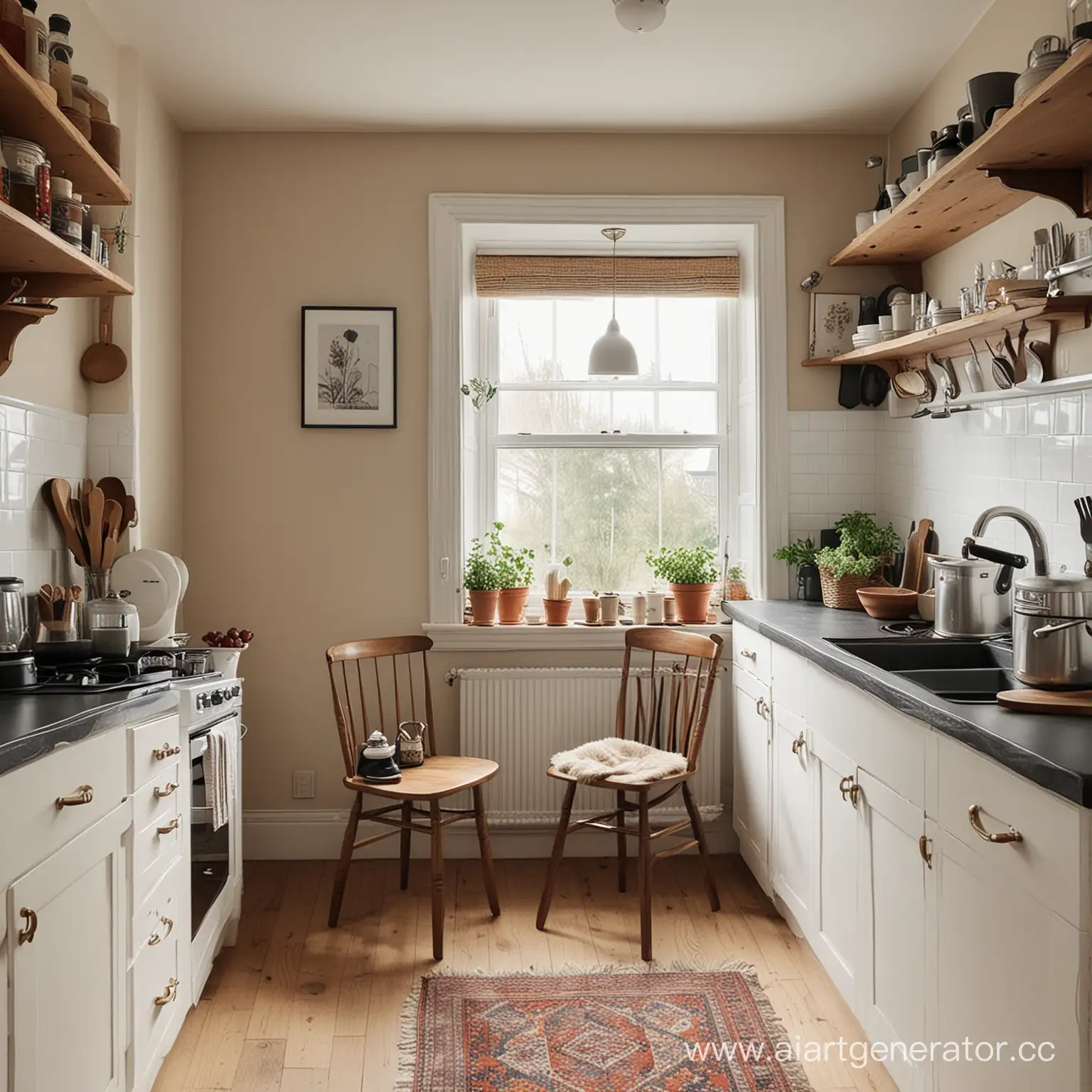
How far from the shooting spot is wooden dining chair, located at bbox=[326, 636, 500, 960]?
2.96m

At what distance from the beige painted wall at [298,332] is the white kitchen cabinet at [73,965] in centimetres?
168

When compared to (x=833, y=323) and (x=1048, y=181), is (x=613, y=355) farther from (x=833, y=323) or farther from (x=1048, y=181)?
(x=1048, y=181)

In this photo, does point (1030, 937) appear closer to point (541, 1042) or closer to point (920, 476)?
point (541, 1042)

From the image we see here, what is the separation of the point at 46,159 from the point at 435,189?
1694 mm

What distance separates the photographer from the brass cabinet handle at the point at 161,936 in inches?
84.1

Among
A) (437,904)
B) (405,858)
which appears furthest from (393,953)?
(405,858)

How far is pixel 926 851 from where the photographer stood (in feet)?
6.24

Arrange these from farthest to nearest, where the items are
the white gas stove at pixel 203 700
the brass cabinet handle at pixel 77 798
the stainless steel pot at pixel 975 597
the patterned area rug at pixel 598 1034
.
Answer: the stainless steel pot at pixel 975 597, the white gas stove at pixel 203 700, the patterned area rug at pixel 598 1034, the brass cabinet handle at pixel 77 798

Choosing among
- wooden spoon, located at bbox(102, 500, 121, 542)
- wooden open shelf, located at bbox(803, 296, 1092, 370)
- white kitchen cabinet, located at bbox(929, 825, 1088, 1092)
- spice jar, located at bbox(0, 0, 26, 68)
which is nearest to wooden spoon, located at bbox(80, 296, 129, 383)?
wooden spoon, located at bbox(102, 500, 121, 542)

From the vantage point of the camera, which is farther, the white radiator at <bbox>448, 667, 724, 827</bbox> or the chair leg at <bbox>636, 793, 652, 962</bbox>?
the white radiator at <bbox>448, 667, 724, 827</bbox>

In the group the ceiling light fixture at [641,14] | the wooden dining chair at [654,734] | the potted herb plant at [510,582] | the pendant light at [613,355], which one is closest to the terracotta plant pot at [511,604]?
the potted herb plant at [510,582]

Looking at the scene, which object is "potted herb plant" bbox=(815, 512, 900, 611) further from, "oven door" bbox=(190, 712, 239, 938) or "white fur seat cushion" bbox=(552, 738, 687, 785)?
"oven door" bbox=(190, 712, 239, 938)

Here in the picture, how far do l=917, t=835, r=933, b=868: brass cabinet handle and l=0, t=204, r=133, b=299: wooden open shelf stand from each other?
213 cm

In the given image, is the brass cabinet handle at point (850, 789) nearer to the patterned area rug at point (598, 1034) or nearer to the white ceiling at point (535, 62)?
the patterned area rug at point (598, 1034)
